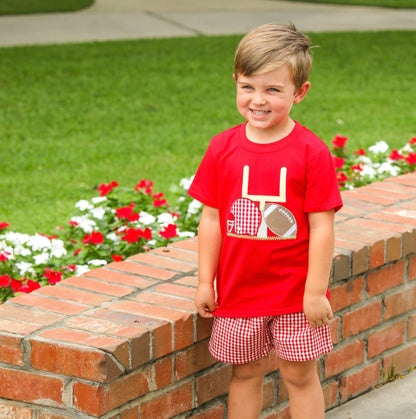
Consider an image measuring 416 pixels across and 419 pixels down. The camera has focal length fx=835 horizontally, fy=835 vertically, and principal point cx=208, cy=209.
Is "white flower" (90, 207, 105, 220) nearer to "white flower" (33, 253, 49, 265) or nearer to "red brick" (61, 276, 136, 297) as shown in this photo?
"white flower" (33, 253, 49, 265)

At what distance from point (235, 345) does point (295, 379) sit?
23 cm

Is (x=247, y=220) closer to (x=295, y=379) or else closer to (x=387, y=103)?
(x=295, y=379)

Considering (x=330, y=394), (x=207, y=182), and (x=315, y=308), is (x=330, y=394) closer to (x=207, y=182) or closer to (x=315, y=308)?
(x=315, y=308)

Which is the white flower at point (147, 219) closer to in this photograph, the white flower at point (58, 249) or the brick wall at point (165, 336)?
the white flower at point (58, 249)

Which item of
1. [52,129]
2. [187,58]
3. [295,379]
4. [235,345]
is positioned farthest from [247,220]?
[187,58]

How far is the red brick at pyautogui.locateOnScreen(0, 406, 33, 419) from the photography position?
2379mm

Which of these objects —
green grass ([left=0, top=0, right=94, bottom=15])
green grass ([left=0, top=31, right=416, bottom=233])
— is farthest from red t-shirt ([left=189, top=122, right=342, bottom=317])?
green grass ([left=0, top=0, right=94, bottom=15])

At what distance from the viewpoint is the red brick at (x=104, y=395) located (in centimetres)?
223

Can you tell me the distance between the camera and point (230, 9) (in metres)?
14.4

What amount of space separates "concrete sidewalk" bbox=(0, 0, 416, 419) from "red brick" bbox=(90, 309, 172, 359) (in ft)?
30.0

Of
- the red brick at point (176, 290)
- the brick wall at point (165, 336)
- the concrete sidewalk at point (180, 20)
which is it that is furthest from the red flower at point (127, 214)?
the concrete sidewalk at point (180, 20)

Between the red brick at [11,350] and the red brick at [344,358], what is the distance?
46.8 inches

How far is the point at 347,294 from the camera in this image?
3.01 metres

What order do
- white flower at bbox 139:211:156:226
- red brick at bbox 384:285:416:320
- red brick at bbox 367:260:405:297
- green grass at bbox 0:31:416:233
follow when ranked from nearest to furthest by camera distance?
red brick at bbox 367:260:405:297 → red brick at bbox 384:285:416:320 → white flower at bbox 139:211:156:226 → green grass at bbox 0:31:416:233
